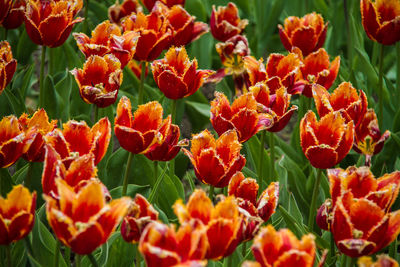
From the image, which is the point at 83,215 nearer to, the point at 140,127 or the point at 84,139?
the point at 84,139

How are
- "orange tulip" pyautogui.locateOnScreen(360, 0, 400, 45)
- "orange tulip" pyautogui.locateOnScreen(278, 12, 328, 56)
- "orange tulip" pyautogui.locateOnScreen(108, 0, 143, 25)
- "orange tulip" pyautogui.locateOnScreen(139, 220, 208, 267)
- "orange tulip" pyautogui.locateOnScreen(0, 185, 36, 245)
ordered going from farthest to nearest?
"orange tulip" pyautogui.locateOnScreen(108, 0, 143, 25)
"orange tulip" pyautogui.locateOnScreen(278, 12, 328, 56)
"orange tulip" pyautogui.locateOnScreen(360, 0, 400, 45)
"orange tulip" pyautogui.locateOnScreen(0, 185, 36, 245)
"orange tulip" pyautogui.locateOnScreen(139, 220, 208, 267)

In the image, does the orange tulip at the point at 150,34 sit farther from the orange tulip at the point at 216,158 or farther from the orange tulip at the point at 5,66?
the orange tulip at the point at 216,158

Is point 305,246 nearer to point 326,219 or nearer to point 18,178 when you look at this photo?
point 326,219

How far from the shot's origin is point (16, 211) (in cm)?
130

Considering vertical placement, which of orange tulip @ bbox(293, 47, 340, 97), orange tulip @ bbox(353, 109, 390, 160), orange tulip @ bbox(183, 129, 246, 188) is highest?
orange tulip @ bbox(183, 129, 246, 188)

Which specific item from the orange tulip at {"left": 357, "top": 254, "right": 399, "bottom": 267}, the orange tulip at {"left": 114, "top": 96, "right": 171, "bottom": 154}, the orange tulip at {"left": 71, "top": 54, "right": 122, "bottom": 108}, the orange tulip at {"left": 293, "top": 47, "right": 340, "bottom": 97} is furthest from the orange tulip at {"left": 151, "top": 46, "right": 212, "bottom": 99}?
the orange tulip at {"left": 357, "top": 254, "right": 399, "bottom": 267}

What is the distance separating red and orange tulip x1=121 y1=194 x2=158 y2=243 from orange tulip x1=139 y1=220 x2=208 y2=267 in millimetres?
217

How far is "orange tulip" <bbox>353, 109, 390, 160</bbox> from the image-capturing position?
1945mm

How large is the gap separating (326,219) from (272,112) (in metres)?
0.35

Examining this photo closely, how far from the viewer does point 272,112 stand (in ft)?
6.04

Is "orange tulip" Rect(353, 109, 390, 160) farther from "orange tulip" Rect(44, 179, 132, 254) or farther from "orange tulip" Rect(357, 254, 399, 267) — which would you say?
"orange tulip" Rect(44, 179, 132, 254)

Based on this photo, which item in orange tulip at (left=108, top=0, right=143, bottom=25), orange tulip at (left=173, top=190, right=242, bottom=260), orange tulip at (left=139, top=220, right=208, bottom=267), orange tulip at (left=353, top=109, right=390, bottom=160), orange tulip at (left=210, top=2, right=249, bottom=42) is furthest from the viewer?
orange tulip at (left=108, top=0, right=143, bottom=25)

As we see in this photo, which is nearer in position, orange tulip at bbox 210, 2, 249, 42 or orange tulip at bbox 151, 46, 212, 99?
orange tulip at bbox 151, 46, 212, 99

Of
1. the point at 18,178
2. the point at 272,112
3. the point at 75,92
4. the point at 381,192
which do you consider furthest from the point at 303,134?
the point at 75,92
